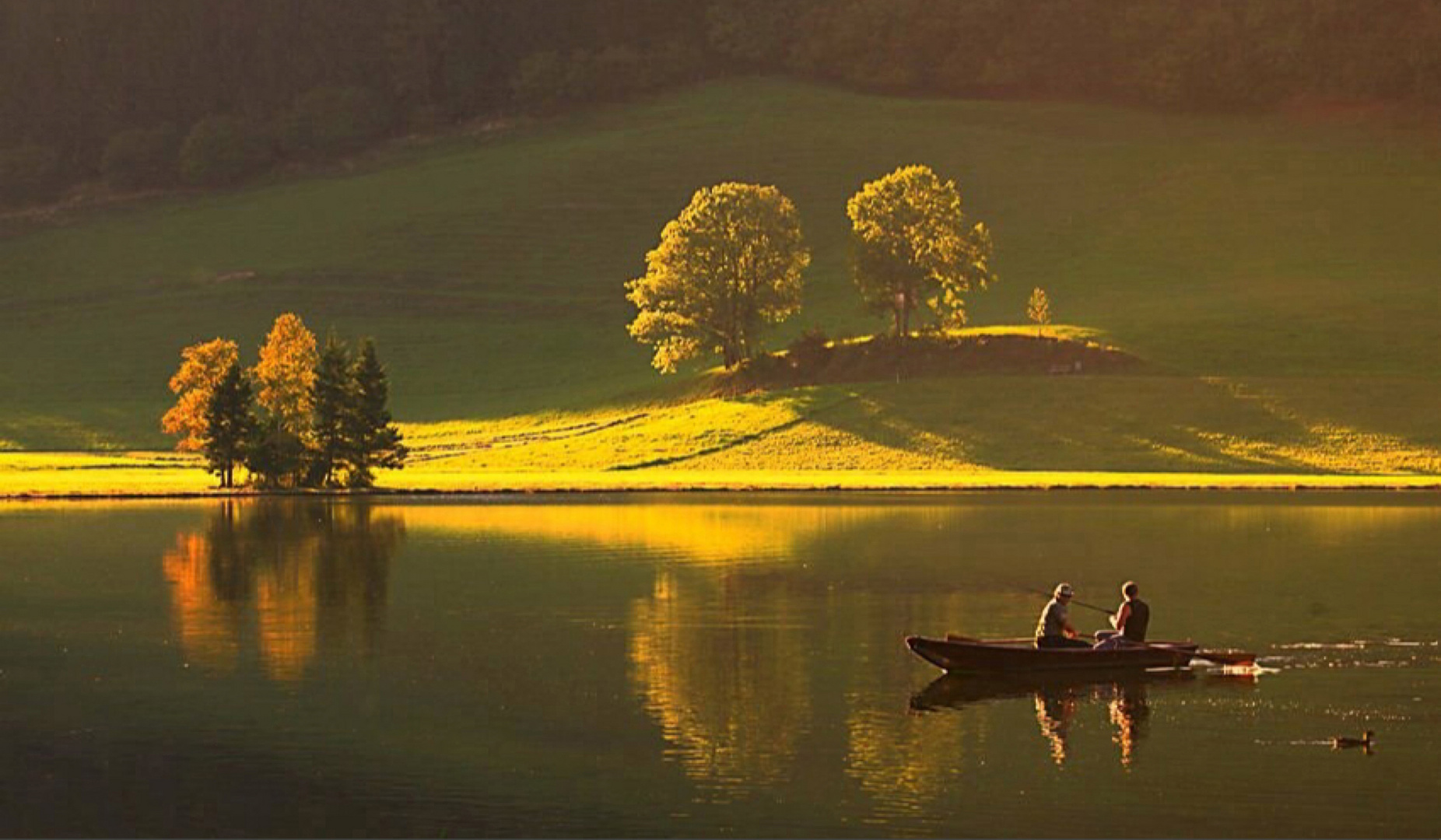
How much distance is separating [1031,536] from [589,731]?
3867 centimetres

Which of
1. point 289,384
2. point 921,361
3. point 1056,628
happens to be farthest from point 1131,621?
point 921,361

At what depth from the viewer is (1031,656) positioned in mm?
47219

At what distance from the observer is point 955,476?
11050 centimetres

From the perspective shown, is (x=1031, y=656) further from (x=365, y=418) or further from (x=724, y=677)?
(x=365, y=418)

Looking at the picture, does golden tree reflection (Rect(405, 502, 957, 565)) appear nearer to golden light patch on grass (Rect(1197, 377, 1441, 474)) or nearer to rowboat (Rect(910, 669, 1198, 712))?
rowboat (Rect(910, 669, 1198, 712))

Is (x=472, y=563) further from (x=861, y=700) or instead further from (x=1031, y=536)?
(x=861, y=700)

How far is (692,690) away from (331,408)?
214 ft

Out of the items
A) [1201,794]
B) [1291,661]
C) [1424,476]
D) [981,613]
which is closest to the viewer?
[1201,794]

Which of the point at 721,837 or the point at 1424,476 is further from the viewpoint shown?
the point at 1424,476

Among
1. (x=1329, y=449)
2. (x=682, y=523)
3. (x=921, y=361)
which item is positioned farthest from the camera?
(x=921, y=361)

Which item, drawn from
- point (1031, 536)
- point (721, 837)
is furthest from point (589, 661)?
point (1031, 536)

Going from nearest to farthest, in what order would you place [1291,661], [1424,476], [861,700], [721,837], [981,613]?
[721,837]
[861,700]
[1291,661]
[981,613]
[1424,476]

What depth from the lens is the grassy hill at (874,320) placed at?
12000 centimetres

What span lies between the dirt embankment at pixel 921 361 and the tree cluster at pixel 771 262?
1.61 m
